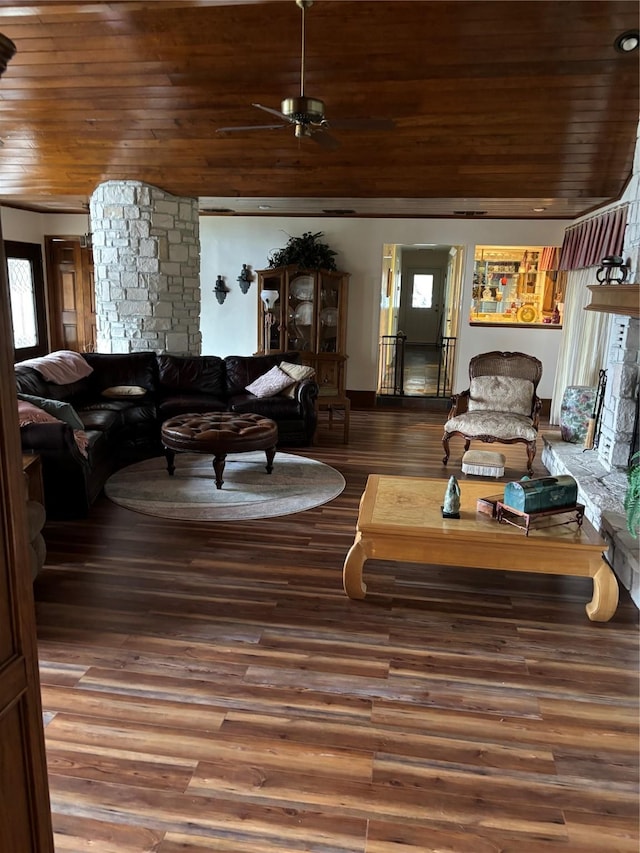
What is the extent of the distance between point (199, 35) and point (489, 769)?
4.83 metres

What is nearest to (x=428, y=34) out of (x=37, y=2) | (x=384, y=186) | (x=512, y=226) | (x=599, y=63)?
(x=599, y=63)

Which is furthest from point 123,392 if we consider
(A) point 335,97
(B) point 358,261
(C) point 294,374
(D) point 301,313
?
(B) point 358,261

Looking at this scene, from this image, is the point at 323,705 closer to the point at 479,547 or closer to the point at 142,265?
the point at 479,547

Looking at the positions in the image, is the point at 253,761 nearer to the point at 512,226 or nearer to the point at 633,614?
the point at 633,614


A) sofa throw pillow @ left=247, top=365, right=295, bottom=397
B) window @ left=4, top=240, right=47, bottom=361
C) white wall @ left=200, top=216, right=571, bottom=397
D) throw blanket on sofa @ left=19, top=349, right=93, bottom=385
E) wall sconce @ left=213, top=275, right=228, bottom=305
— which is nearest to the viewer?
throw blanket on sofa @ left=19, top=349, right=93, bottom=385

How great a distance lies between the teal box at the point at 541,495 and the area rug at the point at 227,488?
180cm

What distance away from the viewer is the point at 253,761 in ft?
7.04

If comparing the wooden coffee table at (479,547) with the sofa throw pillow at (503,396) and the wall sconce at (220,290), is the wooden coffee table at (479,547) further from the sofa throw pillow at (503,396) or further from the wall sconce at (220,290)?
the wall sconce at (220,290)

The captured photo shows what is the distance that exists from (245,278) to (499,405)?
431cm

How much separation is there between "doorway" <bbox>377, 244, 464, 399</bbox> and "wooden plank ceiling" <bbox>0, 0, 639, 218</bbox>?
257cm

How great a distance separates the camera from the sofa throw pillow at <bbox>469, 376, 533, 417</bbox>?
19.8 feet

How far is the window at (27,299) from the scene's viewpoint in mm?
9062

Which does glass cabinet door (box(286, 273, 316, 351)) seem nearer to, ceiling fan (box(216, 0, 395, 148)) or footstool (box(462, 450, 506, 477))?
→ footstool (box(462, 450, 506, 477))

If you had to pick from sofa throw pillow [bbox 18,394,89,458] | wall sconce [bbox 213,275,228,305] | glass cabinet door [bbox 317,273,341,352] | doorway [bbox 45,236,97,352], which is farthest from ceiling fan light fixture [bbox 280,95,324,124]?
doorway [bbox 45,236,97,352]
